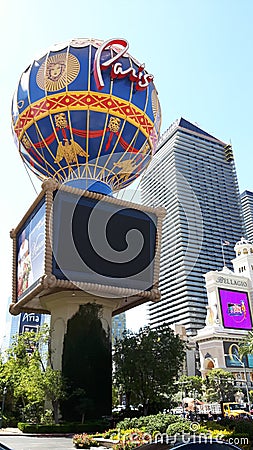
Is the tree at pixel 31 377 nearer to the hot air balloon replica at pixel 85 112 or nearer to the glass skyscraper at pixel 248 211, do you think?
the hot air balloon replica at pixel 85 112

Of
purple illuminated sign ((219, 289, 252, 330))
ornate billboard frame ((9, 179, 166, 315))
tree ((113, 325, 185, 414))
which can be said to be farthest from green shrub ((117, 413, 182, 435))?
purple illuminated sign ((219, 289, 252, 330))

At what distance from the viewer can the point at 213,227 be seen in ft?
488

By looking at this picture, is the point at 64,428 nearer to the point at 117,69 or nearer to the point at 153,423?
the point at 153,423

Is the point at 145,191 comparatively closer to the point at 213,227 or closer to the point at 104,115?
the point at 213,227

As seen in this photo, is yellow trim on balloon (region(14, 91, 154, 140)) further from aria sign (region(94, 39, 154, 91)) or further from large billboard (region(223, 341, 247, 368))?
large billboard (region(223, 341, 247, 368))

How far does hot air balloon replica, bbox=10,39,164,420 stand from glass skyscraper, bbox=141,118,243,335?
82251 mm

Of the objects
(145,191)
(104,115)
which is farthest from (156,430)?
(145,191)

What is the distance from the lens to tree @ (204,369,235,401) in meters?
62.9

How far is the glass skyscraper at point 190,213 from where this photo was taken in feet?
415

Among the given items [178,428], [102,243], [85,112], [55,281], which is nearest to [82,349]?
[55,281]

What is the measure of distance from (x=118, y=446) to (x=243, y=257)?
8889 cm

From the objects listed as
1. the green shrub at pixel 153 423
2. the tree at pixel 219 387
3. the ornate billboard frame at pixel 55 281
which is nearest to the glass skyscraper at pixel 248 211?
the tree at pixel 219 387

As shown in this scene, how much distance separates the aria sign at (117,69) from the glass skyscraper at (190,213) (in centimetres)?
8198

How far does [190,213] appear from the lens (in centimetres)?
12381
